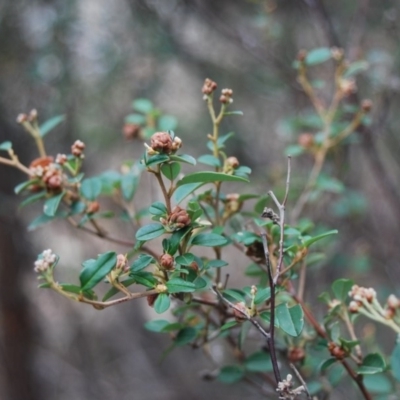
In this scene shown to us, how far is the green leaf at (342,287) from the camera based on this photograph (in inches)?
26.6

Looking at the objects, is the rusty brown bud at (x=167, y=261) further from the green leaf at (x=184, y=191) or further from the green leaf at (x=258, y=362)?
the green leaf at (x=258, y=362)

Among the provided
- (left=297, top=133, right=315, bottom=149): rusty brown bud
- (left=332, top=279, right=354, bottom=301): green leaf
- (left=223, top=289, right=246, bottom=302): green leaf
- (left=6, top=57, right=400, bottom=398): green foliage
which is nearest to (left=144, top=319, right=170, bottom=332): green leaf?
(left=6, top=57, right=400, bottom=398): green foliage

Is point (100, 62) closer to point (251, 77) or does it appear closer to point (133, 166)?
A: point (251, 77)

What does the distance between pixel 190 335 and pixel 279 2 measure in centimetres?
144

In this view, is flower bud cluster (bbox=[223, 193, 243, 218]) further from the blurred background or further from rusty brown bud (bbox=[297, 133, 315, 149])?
the blurred background

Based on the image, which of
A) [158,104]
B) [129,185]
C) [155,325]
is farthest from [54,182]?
[158,104]

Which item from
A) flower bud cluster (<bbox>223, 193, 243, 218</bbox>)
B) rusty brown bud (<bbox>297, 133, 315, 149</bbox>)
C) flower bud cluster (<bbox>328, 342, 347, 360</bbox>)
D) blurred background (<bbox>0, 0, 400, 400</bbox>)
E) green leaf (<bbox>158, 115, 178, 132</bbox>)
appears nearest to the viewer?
flower bud cluster (<bbox>328, 342, 347, 360</bbox>)

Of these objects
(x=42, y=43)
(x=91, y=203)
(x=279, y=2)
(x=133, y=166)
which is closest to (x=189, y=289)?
(x=91, y=203)

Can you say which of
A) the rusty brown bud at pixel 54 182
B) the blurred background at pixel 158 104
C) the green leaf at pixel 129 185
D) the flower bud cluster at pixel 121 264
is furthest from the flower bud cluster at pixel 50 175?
the blurred background at pixel 158 104

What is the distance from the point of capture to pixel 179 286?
0.55m

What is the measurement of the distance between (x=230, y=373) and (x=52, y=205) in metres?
0.36

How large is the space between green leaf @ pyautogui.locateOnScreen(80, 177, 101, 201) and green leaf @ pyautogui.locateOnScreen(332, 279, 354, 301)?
347 mm

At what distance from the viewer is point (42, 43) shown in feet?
5.24

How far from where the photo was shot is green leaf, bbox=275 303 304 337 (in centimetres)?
56
